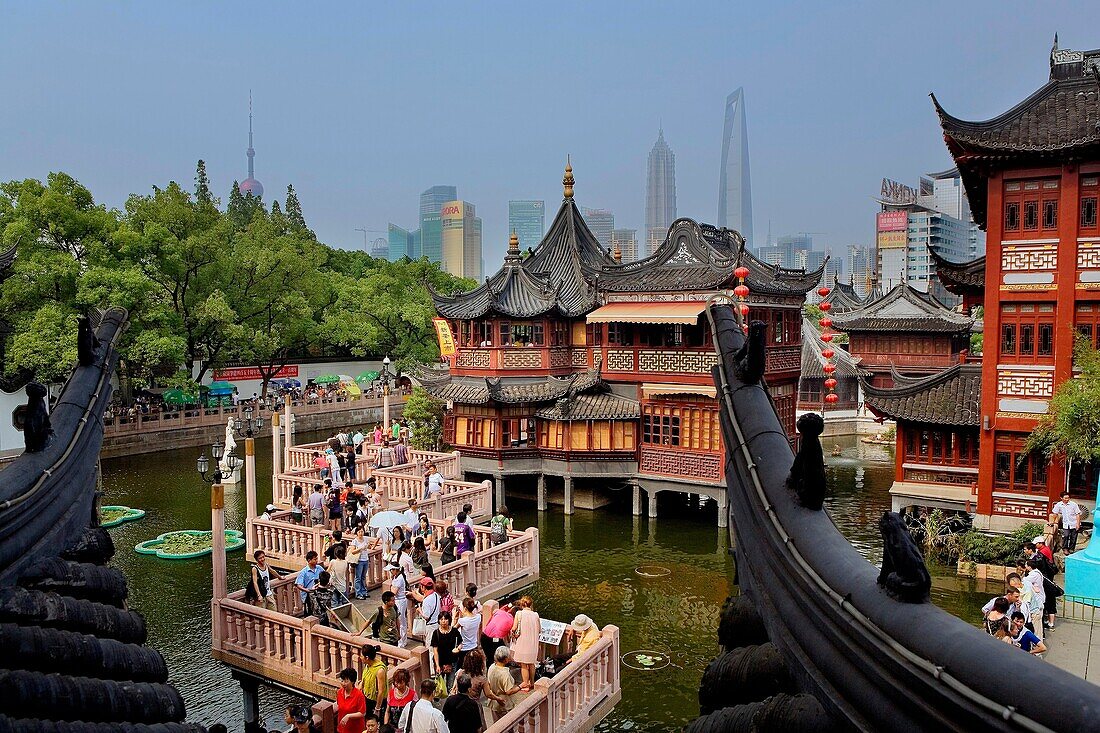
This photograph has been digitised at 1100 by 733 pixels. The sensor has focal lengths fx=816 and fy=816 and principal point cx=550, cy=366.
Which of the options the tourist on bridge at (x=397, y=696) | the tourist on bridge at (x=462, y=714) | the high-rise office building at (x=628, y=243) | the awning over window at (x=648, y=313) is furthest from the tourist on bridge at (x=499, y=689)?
the high-rise office building at (x=628, y=243)

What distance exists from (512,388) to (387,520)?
40.0 feet

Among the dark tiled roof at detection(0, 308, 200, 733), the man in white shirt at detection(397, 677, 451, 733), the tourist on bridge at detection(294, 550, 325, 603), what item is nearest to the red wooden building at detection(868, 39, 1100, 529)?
the tourist on bridge at detection(294, 550, 325, 603)

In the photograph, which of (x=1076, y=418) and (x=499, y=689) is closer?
(x=499, y=689)

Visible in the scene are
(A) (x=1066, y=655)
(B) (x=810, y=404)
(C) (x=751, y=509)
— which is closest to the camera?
(C) (x=751, y=509)

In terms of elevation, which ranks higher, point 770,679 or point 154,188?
point 154,188

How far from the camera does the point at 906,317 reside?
46.4 meters

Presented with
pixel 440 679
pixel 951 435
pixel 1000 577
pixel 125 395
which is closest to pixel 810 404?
pixel 951 435

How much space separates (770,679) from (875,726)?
3.23 feet

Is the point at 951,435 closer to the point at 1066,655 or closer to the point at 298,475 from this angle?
the point at 1066,655

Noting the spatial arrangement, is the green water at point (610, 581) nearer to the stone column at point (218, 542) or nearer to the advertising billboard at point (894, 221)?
the stone column at point (218, 542)

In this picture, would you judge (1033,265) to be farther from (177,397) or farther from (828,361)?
(177,397)

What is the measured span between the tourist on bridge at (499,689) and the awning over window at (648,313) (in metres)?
16.1

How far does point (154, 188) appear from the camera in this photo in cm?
4322

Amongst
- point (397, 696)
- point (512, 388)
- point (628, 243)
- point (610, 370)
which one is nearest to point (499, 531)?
point (397, 696)
